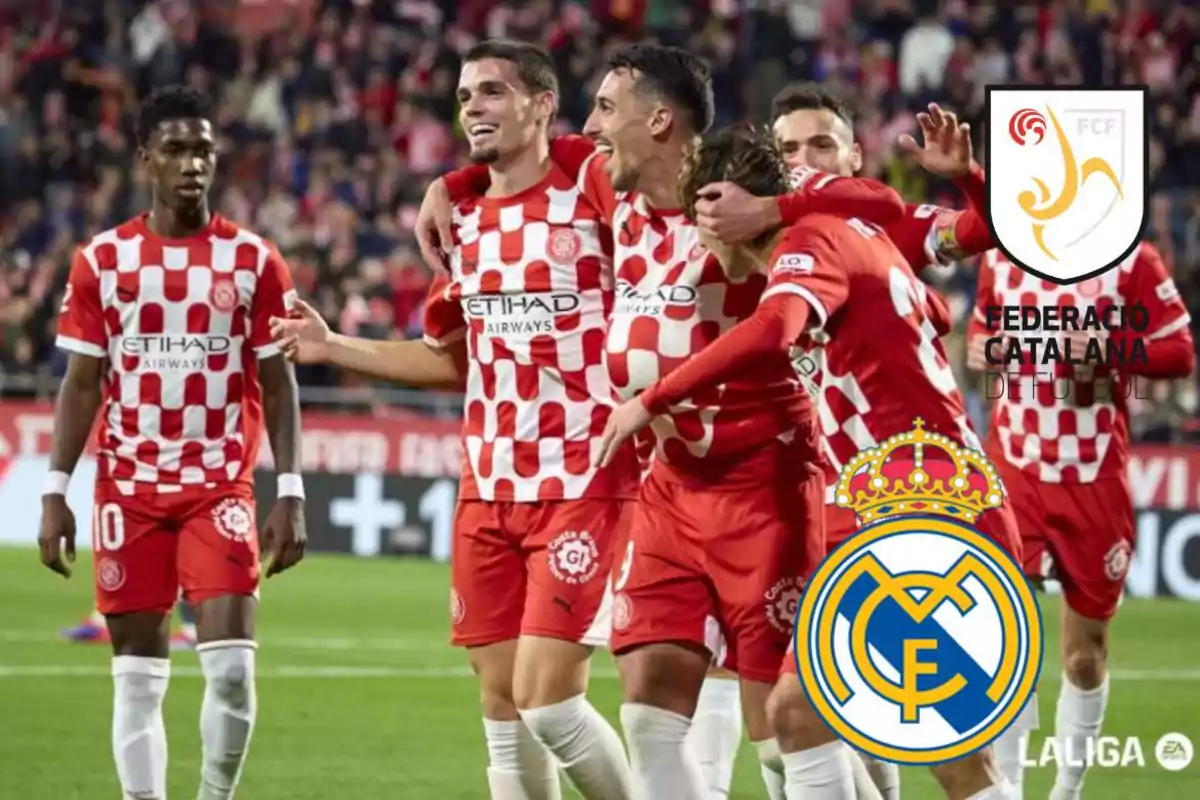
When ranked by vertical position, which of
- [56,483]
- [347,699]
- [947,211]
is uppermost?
[947,211]

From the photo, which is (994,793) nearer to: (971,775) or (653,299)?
(971,775)

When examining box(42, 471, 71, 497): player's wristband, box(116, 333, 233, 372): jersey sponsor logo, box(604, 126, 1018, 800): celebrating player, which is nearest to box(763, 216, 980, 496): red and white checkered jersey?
box(604, 126, 1018, 800): celebrating player

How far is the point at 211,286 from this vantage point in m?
7.94

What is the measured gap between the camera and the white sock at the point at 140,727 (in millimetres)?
7520

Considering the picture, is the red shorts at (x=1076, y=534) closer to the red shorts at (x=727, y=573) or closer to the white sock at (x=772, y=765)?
the white sock at (x=772, y=765)

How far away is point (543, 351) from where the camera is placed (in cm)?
706

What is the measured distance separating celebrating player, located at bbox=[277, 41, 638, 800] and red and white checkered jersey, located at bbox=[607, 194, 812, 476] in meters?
0.46

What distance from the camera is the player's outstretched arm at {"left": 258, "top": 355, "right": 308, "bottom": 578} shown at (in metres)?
7.84

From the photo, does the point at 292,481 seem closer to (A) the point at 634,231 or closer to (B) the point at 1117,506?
(A) the point at 634,231

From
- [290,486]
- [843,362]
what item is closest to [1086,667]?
[843,362]

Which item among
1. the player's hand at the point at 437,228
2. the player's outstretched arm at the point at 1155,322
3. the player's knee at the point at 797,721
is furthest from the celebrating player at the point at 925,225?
the player's outstretched arm at the point at 1155,322

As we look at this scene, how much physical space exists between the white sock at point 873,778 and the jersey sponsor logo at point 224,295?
269 centimetres

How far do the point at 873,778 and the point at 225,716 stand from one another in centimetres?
217

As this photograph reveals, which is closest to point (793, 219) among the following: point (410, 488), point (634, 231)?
point (634, 231)
